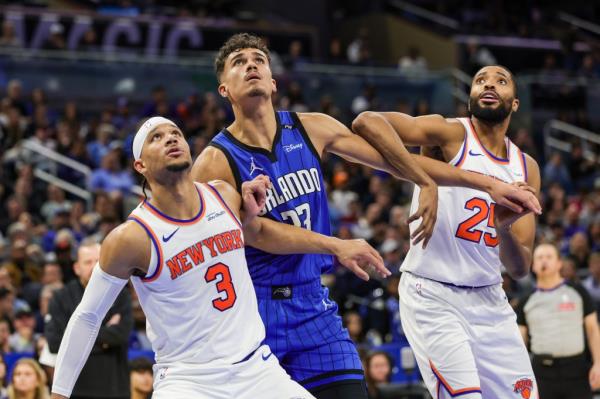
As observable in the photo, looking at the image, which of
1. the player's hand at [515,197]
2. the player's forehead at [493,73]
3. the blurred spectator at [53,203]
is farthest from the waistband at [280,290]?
the blurred spectator at [53,203]

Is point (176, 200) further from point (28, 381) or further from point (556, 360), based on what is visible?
point (556, 360)

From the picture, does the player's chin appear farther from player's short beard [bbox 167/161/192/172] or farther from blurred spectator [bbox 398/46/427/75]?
blurred spectator [bbox 398/46/427/75]

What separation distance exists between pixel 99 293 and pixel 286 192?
52.7 inches

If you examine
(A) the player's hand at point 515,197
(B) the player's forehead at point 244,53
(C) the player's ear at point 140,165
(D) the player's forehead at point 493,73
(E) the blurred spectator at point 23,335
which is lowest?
(E) the blurred spectator at point 23,335

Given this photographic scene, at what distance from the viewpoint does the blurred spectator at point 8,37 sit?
65.9 feet

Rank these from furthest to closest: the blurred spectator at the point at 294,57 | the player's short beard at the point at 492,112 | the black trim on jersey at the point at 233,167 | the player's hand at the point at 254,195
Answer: the blurred spectator at the point at 294,57 → the player's short beard at the point at 492,112 → the black trim on jersey at the point at 233,167 → the player's hand at the point at 254,195

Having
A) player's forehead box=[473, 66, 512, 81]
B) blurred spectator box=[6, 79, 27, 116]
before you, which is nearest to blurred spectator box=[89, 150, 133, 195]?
blurred spectator box=[6, 79, 27, 116]

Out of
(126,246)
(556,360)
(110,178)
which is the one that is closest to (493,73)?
(126,246)

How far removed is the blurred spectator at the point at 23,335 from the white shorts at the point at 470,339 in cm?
606

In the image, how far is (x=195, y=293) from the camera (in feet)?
17.9

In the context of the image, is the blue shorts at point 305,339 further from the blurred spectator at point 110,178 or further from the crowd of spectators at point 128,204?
the blurred spectator at point 110,178

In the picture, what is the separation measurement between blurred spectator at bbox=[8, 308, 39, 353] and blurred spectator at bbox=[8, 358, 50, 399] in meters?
2.19

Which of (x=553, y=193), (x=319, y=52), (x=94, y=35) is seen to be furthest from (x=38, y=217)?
(x=319, y=52)

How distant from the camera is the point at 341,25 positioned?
29734mm
